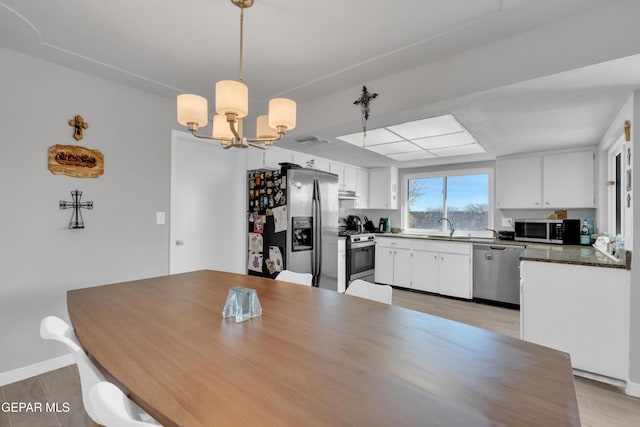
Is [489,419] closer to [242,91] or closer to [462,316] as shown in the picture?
[242,91]

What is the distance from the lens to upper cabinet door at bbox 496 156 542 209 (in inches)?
154

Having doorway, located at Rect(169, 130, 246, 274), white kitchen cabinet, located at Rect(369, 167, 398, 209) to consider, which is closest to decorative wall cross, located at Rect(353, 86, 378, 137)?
doorway, located at Rect(169, 130, 246, 274)

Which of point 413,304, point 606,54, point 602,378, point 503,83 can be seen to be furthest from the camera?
point 413,304

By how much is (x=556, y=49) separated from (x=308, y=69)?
5.18 ft

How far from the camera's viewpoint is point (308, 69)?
2.30m

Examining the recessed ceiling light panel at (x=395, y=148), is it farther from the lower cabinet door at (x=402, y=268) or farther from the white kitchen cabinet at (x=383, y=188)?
the lower cabinet door at (x=402, y=268)

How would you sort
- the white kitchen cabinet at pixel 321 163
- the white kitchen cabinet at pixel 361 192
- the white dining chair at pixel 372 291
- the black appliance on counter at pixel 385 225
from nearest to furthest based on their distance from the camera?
1. the white dining chair at pixel 372 291
2. the white kitchen cabinet at pixel 321 163
3. the white kitchen cabinet at pixel 361 192
4. the black appliance on counter at pixel 385 225

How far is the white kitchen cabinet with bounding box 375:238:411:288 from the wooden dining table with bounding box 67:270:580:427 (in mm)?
3239

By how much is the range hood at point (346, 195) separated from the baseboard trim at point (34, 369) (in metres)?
3.67

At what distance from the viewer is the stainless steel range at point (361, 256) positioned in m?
4.42

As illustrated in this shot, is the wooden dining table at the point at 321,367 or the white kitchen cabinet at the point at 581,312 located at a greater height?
the wooden dining table at the point at 321,367

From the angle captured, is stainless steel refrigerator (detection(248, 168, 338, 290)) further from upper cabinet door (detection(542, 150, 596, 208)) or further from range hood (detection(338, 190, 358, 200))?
upper cabinet door (detection(542, 150, 596, 208))

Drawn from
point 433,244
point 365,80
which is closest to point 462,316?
point 433,244

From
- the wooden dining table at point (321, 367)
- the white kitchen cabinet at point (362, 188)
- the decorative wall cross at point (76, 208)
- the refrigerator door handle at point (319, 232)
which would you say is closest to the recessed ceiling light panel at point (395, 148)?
the refrigerator door handle at point (319, 232)
